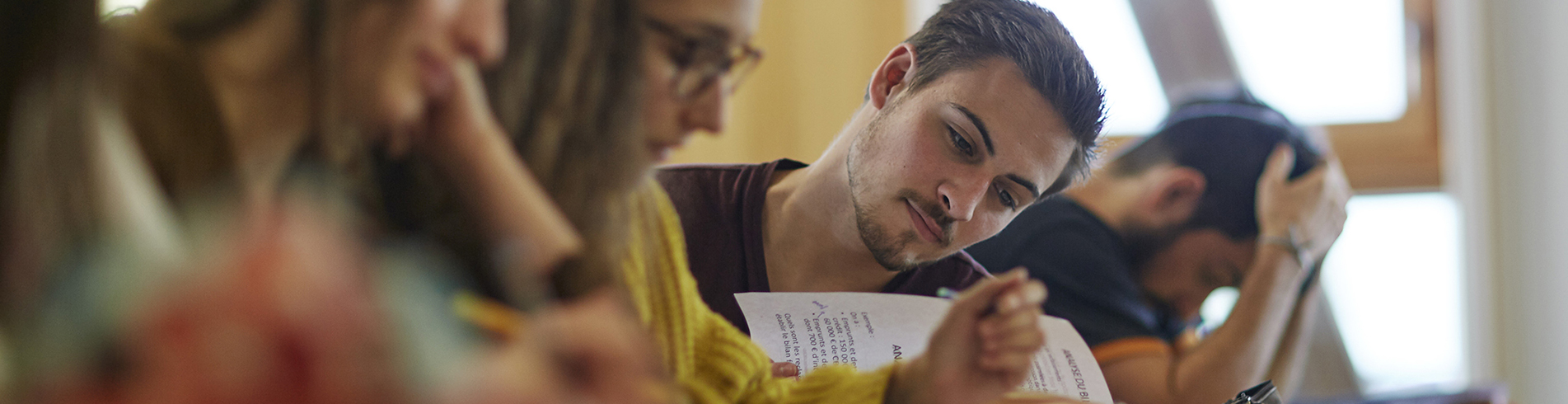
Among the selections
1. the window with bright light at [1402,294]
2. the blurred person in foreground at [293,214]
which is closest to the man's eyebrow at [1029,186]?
the blurred person in foreground at [293,214]

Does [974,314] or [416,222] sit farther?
[974,314]

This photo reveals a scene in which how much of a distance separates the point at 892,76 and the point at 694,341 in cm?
17

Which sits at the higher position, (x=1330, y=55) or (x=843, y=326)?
(x=843, y=326)

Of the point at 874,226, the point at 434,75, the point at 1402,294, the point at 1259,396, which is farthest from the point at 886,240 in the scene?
the point at 1402,294

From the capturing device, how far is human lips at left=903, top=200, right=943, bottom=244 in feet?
1.48

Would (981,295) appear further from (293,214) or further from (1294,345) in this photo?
(1294,345)

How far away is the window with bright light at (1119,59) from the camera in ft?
1.73

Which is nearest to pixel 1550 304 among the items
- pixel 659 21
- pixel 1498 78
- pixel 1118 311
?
pixel 1498 78

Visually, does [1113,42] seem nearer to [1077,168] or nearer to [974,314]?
[1077,168]

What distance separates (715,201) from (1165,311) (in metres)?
0.50

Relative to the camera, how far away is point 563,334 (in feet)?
0.97

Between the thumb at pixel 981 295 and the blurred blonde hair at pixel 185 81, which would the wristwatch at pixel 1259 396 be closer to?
the thumb at pixel 981 295

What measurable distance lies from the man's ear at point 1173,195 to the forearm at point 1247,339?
66mm

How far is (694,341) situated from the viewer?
1.24 ft
